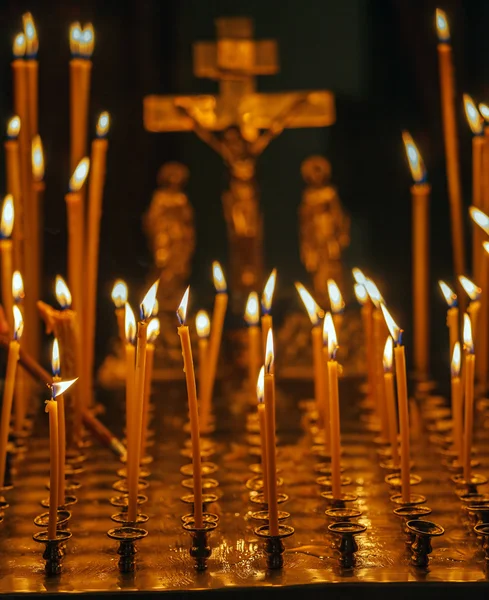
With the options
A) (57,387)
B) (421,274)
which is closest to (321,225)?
(421,274)

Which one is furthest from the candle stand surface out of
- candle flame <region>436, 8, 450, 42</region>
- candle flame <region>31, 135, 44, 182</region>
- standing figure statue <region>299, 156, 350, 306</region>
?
standing figure statue <region>299, 156, 350, 306</region>

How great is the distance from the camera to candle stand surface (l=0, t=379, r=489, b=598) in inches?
34.4

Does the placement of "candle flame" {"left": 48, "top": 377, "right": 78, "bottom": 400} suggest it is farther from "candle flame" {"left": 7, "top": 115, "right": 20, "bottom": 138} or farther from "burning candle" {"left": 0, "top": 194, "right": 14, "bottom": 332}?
"candle flame" {"left": 7, "top": 115, "right": 20, "bottom": 138}

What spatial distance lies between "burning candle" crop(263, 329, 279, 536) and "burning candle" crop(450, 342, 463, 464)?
1.18ft

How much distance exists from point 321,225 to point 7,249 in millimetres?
1128

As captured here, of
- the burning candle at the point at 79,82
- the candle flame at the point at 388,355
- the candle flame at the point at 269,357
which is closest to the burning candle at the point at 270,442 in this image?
the candle flame at the point at 269,357

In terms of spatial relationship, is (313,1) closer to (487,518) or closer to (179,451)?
(179,451)

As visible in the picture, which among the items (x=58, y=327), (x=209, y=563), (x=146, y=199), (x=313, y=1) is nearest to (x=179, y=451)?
(x=58, y=327)

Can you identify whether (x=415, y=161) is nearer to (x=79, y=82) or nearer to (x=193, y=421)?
(x=79, y=82)

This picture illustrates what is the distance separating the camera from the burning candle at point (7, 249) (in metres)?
1.30

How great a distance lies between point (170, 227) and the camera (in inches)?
92.6

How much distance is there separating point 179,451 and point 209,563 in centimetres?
45

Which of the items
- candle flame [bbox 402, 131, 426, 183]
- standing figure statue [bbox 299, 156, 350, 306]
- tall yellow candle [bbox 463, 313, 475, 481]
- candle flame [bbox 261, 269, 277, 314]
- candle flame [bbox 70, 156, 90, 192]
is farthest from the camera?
standing figure statue [bbox 299, 156, 350, 306]

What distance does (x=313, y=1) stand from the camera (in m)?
2.67
